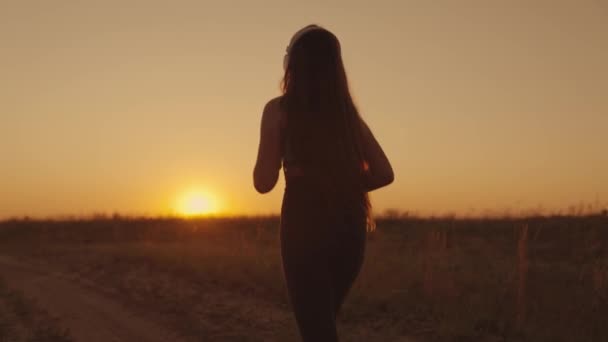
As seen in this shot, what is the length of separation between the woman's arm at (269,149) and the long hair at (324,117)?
44mm

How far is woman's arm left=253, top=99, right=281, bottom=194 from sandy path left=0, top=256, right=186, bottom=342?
4.56m

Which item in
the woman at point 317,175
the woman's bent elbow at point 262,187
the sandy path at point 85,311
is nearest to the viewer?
the woman at point 317,175

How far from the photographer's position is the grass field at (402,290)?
6676 mm

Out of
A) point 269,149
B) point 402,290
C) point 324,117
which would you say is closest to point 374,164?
point 324,117

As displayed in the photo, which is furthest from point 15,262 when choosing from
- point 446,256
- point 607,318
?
point 607,318

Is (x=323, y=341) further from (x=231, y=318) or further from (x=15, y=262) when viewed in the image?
(x=15, y=262)

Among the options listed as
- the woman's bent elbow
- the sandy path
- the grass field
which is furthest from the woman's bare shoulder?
the sandy path

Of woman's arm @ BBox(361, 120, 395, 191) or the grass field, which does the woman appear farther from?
the grass field

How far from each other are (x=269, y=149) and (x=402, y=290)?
6.17 metres

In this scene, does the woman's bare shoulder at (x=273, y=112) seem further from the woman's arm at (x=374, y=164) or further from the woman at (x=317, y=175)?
the woman's arm at (x=374, y=164)

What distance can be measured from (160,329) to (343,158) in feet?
17.1

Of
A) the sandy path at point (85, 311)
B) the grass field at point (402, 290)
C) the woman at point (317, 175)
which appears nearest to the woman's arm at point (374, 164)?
the woman at point (317, 175)

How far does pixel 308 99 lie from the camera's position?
2.45m

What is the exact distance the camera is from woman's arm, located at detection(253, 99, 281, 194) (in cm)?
245
